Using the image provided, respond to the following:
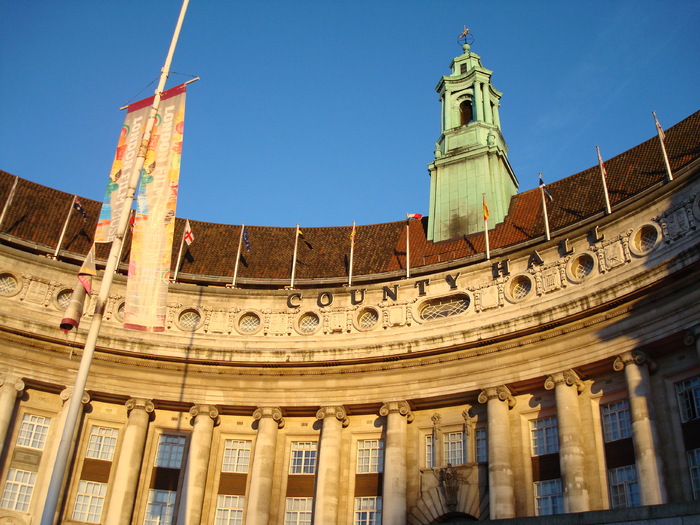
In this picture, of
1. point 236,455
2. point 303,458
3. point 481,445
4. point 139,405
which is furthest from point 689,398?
point 139,405

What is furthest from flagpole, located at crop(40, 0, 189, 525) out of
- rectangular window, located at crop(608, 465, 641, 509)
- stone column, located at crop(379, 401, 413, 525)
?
rectangular window, located at crop(608, 465, 641, 509)

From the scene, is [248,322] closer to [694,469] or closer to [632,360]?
[632,360]

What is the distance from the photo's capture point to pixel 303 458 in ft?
139

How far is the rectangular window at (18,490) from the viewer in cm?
3941

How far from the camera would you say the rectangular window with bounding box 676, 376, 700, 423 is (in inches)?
1280

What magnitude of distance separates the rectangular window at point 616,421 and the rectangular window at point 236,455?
63.6 ft

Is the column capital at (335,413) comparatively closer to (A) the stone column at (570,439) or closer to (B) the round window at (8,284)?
(A) the stone column at (570,439)

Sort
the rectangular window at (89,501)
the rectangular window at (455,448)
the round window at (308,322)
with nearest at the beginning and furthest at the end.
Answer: the rectangular window at (455,448), the rectangular window at (89,501), the round window at (308,322)

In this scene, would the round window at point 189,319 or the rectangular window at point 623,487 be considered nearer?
the rectangular window at point 623,487

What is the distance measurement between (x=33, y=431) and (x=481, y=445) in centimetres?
2418

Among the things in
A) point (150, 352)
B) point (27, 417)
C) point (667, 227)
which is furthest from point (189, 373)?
point (667, 227)

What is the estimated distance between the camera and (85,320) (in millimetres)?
44000

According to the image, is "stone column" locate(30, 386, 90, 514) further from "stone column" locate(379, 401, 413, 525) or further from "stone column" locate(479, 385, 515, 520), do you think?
"stone column" locate(479, 385, 515, 520)

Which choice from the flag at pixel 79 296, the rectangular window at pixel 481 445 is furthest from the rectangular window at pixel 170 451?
the flag at pixel 79 296
